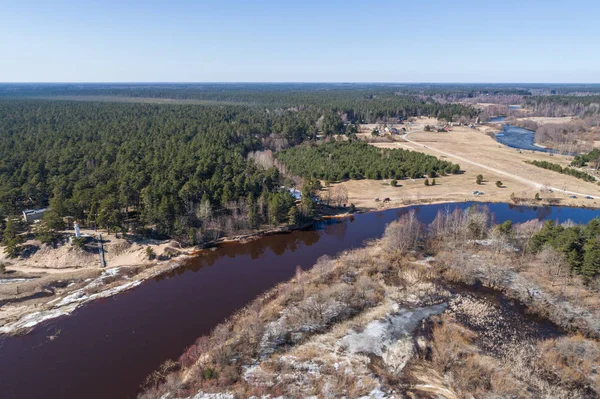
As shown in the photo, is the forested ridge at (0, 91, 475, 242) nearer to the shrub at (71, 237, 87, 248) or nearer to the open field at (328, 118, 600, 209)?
the shrub at (71, 237, 87, 248)

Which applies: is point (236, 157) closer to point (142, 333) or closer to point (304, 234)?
point (304, 234)

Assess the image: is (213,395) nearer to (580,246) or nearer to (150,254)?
(150,254)

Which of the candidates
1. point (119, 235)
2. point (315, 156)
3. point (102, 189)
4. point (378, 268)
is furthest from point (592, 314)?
point (315, 156)

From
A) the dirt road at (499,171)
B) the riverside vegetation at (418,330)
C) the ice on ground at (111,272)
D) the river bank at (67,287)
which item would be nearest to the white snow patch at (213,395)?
the riverside vegetation at (418,330)

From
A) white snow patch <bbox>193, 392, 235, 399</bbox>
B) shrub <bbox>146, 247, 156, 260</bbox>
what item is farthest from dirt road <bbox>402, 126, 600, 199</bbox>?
white snow patch <bbox>193, 392, 235, 399</bbox>

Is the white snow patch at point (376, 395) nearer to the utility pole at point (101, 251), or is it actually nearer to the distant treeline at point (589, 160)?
the utility pole at point (101, 251)

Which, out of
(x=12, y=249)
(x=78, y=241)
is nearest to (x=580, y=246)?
(x=78, y=241)
